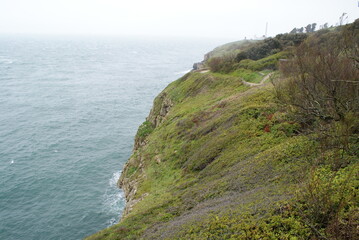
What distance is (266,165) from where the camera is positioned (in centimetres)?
1708

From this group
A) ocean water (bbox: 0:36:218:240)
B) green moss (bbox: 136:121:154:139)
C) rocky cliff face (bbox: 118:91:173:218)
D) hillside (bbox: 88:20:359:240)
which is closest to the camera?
hillside (bbox: 88:20:359:240)

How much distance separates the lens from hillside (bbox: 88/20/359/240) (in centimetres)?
1006

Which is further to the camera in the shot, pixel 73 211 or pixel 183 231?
pixel 73 211

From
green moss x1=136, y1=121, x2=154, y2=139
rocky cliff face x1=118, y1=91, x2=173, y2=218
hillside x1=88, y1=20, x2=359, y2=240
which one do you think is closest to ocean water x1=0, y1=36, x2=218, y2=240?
rocky cliff face x1=118, y1=91, x2=173, y2=218

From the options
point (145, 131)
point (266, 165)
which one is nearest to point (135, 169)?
point (145, 131)

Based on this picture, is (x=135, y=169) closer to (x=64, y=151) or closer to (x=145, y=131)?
(x=145, y=131)

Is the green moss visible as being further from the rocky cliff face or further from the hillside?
the hillside

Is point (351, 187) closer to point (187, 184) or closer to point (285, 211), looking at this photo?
point (285, 211)

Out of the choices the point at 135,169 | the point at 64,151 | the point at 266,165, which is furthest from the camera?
the point at 64,151

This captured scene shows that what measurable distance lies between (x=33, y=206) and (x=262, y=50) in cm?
5265

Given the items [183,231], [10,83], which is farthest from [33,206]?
[10,83]

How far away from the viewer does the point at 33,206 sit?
119 feet

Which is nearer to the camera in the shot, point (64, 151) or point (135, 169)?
point (135, 169)

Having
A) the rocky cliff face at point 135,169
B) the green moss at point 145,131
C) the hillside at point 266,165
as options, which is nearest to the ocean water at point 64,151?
the rocky cliff face at point 135,169
